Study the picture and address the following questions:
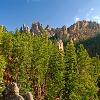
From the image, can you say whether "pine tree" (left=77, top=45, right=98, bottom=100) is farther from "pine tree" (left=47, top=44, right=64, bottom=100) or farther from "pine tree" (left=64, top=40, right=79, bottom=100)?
"pine tree" (left=47, top=44, right=64, bottom=100)

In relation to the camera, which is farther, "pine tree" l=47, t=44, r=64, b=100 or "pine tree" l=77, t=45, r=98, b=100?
"pine tree" l=77, t=45, r=98, b=100

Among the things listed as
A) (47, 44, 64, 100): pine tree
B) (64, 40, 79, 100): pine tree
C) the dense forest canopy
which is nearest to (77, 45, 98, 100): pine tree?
the dense forest canopy

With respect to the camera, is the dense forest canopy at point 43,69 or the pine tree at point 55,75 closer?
the dense forest canopy at point 43,69

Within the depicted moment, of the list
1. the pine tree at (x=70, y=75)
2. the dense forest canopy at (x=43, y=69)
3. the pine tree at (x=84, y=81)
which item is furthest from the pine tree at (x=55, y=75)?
the pine tree at (x=84, y=81)

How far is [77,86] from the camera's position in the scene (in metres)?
82.4

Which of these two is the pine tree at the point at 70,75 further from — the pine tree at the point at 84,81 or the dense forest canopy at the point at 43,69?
the pine tree at the point at 84,81

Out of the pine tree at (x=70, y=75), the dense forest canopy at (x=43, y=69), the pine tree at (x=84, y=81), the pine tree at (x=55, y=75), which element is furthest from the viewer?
the pine tree at (x=84, y=81)

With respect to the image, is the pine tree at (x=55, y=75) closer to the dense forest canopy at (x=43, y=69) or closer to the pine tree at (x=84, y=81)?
the dense forest canopy at (x=43, y=69)

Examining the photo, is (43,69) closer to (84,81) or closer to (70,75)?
(70,75)

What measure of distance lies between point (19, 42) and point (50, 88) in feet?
42.6

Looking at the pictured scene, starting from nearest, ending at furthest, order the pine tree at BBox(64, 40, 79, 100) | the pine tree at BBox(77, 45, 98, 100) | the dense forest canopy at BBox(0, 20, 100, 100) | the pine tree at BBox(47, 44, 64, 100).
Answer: the dense forest canopy at BBox(0, 20, 100, 100)
the pine tree at BBox(47, 44, 64, 100)
the pine tree at BBox(64, 40, 79, 100)
the pine tree at BBox(77, 45, 98, 100)

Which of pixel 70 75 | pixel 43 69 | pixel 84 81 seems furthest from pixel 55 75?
pixel 84 81

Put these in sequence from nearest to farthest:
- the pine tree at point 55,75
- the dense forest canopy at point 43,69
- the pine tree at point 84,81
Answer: the dense forest canopy at point 43,69
the pine tree at point 55,75
the pine tree at point 84,81

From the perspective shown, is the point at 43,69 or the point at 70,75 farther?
the point at 43,69
